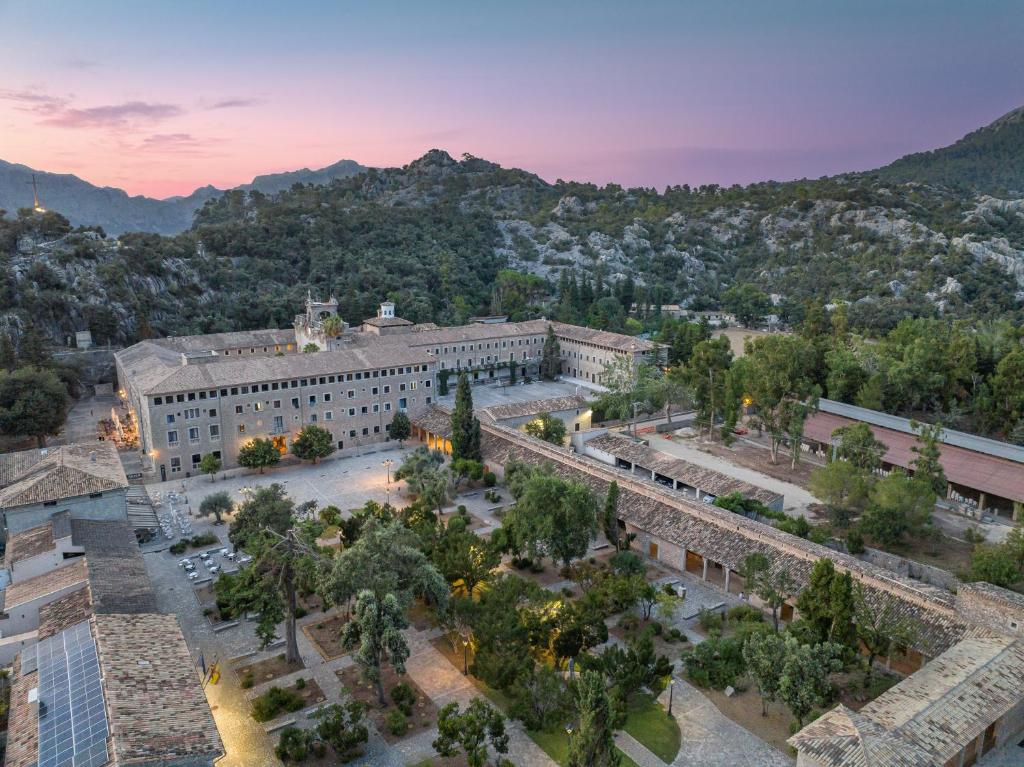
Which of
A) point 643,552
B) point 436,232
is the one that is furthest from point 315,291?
point 643,552

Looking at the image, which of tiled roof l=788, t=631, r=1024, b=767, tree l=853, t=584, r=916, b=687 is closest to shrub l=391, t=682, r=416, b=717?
tiled roof l=788, t=631, r=1024, b=767

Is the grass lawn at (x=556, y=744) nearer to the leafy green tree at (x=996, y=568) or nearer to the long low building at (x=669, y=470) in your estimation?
the long low building at (x=669, y=470)

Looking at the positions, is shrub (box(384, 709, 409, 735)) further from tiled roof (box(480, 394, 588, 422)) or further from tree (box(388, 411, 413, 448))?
tree (box(388, 411, 413, 448))

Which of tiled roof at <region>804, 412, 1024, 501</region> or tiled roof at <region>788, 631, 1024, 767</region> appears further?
tiled roof at <region>804, 412, 1024, 501</region>

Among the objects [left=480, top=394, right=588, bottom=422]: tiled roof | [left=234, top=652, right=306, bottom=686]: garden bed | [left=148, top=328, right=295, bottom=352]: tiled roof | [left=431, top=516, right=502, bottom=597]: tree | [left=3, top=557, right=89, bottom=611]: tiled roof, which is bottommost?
[left=234, top=652, right=306, bottom=686]: garden bed

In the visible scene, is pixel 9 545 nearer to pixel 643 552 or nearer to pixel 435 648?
pixel 435 648

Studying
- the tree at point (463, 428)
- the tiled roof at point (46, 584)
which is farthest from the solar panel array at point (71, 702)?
the tree at point (463, 428)
